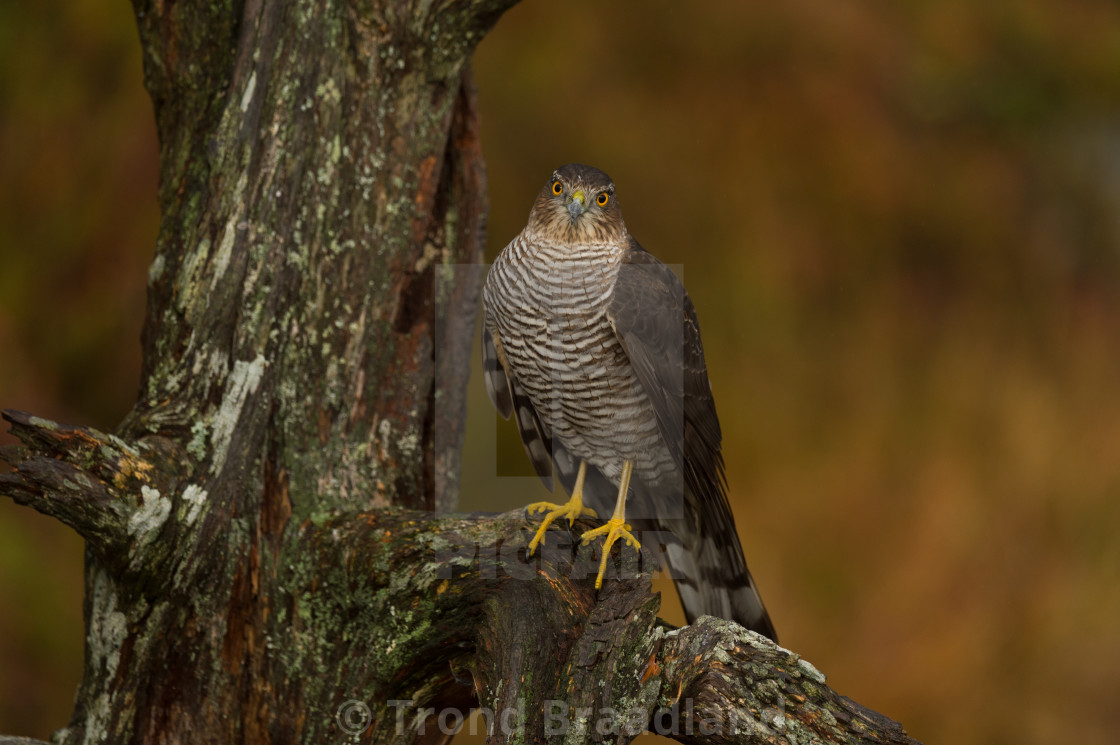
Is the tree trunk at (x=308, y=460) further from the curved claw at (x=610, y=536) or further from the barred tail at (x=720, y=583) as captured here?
the barred tail at (x=720, y=583)

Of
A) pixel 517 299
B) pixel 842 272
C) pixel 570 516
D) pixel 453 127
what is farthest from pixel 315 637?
pixel 842 272

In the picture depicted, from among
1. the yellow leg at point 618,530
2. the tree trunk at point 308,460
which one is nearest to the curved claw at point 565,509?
the yellow leg at point 618,530

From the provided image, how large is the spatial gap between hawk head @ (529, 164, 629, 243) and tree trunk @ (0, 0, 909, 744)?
18.5 inches

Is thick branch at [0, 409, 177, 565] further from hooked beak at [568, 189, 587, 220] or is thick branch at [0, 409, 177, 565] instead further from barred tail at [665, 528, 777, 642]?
barred tail at [665, 528, 777, 642]

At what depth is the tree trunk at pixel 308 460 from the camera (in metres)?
2.37

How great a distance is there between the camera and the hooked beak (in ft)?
9.23

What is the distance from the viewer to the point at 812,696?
6.44ft

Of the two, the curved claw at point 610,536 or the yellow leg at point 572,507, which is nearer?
the curved claw at point 610,536

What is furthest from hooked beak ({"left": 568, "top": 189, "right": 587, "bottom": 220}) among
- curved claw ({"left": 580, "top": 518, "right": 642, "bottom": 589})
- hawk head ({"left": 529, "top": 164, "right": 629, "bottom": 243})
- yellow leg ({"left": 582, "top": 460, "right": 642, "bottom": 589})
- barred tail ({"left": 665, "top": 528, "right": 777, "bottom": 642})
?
barred tail ({"left": 665, "top": 528, "right": 777, "bottom": 642})

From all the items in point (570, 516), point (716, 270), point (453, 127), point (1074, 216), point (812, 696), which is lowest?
point (812, 696)

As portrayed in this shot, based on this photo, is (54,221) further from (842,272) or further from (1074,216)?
(1074,216)

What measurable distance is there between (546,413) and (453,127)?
1085 mm

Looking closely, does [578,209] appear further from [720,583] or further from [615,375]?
[720,583]

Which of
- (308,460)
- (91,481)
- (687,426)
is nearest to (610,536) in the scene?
(687,426)
